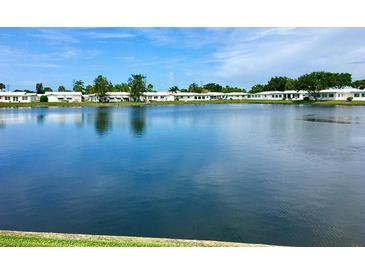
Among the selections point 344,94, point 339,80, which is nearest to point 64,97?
point 344,94

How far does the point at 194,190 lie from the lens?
10.5 meters

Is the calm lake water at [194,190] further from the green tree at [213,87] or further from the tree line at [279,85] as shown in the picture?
the green tree at [213,87]

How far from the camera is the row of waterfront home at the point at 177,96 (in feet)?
245

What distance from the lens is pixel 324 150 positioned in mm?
17188

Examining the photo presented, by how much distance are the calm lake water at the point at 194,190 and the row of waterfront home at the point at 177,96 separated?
61.2 meters

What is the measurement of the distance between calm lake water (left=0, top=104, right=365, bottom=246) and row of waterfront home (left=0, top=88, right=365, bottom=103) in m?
61.2

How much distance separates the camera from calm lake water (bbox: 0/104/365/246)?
304 inches

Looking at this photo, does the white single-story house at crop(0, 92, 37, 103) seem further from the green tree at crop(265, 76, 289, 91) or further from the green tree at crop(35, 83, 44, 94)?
the green tree at crop(265, 76, 289, 91)

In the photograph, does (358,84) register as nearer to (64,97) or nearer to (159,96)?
(159,96)

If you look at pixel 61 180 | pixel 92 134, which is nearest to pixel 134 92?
pixel 92 134

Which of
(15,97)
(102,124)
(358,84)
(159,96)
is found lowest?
(102,124)

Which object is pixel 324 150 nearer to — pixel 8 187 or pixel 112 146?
pixel 112 146

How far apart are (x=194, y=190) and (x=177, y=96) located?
8690cm
